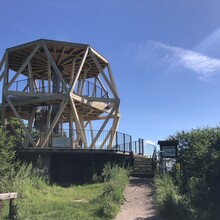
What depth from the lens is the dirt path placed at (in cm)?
1383

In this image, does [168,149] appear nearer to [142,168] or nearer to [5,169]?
[142,168]

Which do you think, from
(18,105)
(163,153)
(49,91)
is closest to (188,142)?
A: (163,153)

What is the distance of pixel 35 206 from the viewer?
1505 cm

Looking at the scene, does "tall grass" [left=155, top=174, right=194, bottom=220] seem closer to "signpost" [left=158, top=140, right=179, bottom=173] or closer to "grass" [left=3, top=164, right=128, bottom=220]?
"grass" [left=3, top=164, right=128, bottom=220]

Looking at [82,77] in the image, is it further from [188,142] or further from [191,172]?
[191,172]

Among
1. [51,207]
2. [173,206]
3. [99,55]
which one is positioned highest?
[99,55]

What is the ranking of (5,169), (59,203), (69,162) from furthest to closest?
(69,162) < (5,169) < (59,203)

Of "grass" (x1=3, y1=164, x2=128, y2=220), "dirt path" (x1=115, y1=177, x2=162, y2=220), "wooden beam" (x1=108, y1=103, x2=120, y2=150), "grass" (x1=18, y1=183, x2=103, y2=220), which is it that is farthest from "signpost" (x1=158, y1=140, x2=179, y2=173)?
"wooden beam" (x1=108, y1=103, x2=120, y2=150)

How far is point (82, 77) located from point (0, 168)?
21.4m

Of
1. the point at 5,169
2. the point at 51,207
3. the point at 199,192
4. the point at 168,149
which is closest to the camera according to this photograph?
the point at 199,192

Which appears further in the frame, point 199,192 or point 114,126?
point 114,126

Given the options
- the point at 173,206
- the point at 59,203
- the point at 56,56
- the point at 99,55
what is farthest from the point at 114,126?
the point at 173,206

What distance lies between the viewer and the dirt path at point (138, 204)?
13827mm

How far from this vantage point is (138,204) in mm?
16047
